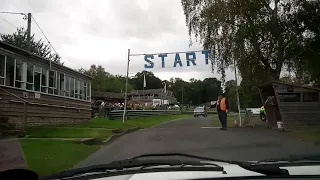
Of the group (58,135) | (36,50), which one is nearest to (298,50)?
(58,135)

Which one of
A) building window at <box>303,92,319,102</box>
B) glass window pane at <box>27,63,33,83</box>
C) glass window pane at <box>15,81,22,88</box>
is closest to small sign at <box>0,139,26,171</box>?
glass window pane at <box>15,81,22,88</box>

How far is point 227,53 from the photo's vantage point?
23141mm

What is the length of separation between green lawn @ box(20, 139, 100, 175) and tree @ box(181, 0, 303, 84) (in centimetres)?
1098

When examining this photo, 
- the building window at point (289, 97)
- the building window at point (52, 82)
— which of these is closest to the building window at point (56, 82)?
the building window at point (52, 82)

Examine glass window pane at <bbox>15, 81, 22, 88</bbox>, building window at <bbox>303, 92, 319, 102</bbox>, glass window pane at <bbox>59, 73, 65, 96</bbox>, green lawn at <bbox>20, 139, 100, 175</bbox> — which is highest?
glass window pane at <bbox>59, 73, 65, 96</bbox>

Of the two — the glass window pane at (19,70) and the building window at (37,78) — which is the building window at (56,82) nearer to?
the building window at (37,78)

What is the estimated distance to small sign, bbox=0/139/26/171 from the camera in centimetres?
983

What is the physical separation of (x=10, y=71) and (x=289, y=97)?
44.9ft

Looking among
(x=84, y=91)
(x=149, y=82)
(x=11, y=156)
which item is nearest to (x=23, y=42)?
(x=84, y=91)

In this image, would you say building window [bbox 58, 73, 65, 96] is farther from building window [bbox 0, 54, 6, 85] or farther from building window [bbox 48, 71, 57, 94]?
building window [bbox 0, 54, 6, 85]

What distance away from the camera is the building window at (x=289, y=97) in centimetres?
2061

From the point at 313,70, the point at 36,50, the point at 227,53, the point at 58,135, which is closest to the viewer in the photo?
the point at 58,135

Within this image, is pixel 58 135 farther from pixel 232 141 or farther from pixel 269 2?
pixel 269 2

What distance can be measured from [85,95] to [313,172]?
30697mm
